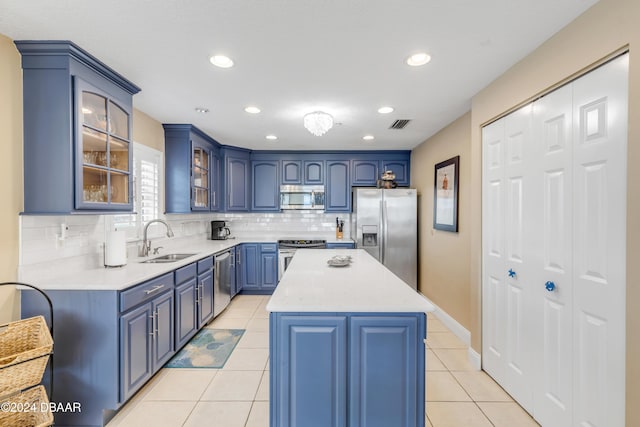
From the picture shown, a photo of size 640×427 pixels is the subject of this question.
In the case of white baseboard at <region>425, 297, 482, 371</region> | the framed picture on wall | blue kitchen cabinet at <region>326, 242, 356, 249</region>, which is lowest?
white baseboard at <region>425, 297, 482, 371</region>

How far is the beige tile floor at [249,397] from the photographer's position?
6.37 feet

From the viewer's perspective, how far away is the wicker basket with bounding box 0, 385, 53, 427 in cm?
151

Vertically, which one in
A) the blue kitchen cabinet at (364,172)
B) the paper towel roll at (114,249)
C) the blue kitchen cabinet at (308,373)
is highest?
the blue kitchen cabinet at (364,172)

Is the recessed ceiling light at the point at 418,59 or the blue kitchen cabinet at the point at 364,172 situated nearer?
the recessed ceiling light at the point at 418,59

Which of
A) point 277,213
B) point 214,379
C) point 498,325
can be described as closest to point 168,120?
point 277,213

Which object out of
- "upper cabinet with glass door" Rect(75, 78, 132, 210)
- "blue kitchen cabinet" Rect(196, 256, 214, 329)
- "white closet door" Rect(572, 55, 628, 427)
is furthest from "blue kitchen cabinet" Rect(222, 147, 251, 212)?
"white closet door" Rect(572, 55, 628, 427)

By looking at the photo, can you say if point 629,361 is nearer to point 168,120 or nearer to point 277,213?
point 168,120


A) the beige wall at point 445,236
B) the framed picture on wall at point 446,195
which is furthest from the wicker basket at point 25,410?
Result: the framed picture on wall at point 446,195

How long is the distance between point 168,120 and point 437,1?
3039mm

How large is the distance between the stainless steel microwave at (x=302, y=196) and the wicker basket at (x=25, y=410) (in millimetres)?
3815

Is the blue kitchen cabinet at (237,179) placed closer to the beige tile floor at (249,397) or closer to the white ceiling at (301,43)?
the white ceiling at (301,43)

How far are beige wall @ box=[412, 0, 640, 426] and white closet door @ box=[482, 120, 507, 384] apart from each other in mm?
73

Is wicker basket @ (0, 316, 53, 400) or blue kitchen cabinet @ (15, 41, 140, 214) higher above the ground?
blue kitchen cabinet @ (15, 41, 140, 214)

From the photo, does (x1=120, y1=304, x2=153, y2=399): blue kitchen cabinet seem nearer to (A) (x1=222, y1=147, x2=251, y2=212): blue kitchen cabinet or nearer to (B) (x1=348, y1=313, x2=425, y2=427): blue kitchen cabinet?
(B) (x1=348, y1=313, x2=425, y2=427): blue kitchen cabinet
